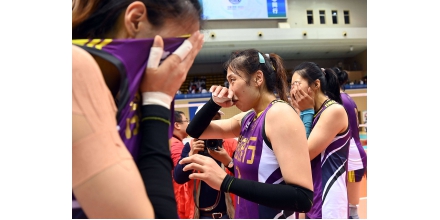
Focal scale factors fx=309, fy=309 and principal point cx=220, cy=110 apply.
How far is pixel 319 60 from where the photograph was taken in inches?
490

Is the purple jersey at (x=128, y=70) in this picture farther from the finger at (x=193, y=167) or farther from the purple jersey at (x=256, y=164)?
the purple jersey at (x=256, y=164)

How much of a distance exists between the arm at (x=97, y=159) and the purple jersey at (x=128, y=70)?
3 centimetres

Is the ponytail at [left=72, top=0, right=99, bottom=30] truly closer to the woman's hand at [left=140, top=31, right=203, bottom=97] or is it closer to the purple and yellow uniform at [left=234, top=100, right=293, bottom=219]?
the woman's hand at [left=140, top=31, right=203, bottom=97]

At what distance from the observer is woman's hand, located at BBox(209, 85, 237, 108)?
122 centimetres

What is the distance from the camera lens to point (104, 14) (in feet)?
1.77

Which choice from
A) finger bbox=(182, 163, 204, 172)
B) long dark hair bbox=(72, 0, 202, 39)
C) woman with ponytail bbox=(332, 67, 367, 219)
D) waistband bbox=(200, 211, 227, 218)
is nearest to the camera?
long dark hair bbox=(72, 0, 202, 39)

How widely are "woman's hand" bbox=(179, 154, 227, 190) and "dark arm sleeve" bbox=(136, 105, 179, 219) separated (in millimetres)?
308

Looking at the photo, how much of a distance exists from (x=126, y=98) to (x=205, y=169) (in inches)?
16.7

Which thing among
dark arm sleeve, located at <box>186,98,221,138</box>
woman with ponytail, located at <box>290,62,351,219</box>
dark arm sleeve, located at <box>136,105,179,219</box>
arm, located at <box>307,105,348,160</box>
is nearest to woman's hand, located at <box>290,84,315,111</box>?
woman with ponytail, located at <box>290,62,351,219</box>

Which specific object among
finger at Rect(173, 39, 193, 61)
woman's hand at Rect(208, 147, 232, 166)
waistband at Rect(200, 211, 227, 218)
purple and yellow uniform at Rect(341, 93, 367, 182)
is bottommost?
waistband at Rect(200, 211, 227, 218)

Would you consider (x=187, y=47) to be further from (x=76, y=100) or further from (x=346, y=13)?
(x=346, y=13)

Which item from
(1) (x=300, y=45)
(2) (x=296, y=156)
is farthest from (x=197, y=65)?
(2) (x=296, y=156)

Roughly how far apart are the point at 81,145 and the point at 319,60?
507 inches

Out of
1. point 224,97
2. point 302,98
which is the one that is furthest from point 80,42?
point 302,98
